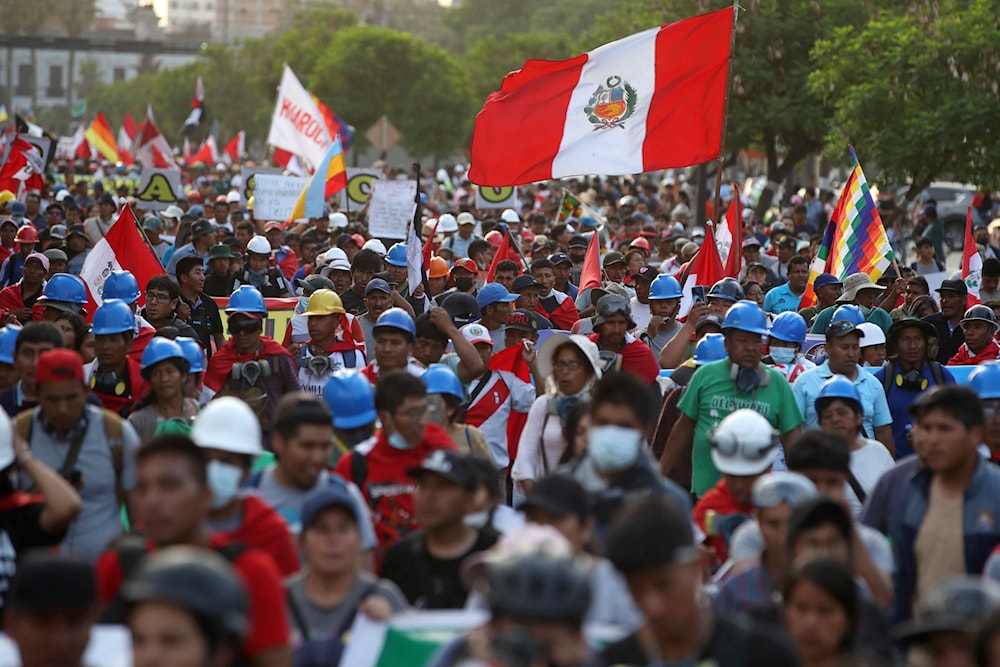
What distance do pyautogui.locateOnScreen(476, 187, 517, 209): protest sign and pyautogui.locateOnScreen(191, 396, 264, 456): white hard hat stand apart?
18.3 meters

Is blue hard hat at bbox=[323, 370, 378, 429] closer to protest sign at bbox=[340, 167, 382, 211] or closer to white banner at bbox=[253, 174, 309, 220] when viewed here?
white banner at bbox=[253, 174, 309, 220]

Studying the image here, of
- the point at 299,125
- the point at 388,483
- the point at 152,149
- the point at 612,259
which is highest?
the point at 299,125

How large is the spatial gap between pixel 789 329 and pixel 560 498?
517cm

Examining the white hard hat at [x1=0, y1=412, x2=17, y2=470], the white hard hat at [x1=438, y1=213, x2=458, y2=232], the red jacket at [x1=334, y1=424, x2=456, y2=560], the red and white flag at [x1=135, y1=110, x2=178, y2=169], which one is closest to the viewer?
the white hard hat at [x1=0, y1=412, x2=17, y2=470]

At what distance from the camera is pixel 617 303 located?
9258mm

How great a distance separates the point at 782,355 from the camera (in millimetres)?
10086

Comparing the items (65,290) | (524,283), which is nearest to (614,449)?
(65,290)

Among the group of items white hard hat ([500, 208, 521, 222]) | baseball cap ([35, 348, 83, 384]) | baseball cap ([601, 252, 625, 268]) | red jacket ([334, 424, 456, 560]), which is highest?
white hard hat ([500, 208, 521, 222])

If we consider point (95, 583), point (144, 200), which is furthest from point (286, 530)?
point (144, 200)

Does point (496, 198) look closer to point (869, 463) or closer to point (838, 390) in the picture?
point (838, 390)

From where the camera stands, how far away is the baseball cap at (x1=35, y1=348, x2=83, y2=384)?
260 inches

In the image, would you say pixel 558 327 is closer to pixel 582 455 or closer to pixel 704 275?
pixel 704 275

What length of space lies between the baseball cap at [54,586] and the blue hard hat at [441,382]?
3628mm

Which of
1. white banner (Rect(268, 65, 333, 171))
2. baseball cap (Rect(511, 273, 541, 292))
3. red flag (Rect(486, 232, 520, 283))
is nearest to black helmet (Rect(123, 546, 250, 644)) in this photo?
baseball cap (Rect(511, 273, 541, 292))
